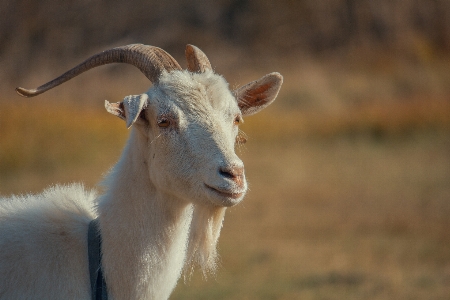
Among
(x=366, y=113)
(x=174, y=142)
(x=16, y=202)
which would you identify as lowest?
(x=366, y=113)

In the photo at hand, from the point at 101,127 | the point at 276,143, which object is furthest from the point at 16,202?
the point at 276,143

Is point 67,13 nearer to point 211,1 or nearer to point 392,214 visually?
point 211,1

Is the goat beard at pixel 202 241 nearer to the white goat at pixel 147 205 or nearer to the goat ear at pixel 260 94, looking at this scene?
the white goat at pixel 147 205

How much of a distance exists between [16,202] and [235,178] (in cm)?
159

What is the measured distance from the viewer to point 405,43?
139 feet

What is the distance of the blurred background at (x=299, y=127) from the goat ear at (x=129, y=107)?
461 centimetres

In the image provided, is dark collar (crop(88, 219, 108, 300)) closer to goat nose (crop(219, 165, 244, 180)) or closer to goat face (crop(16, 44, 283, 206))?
goat face (crop(16, 44, 283, 206))

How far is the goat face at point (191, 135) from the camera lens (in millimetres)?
4180

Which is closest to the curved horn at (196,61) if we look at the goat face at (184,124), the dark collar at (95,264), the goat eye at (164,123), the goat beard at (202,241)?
the goat face at (184,124)

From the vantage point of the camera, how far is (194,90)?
179 inches

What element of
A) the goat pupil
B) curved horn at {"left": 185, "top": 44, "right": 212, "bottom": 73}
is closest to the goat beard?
the goat pupil

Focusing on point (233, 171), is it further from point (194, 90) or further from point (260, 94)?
point (260, 94)

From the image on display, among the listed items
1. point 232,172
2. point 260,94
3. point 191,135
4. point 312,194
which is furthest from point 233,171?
point 312,194

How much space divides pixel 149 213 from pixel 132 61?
102 centimetres
